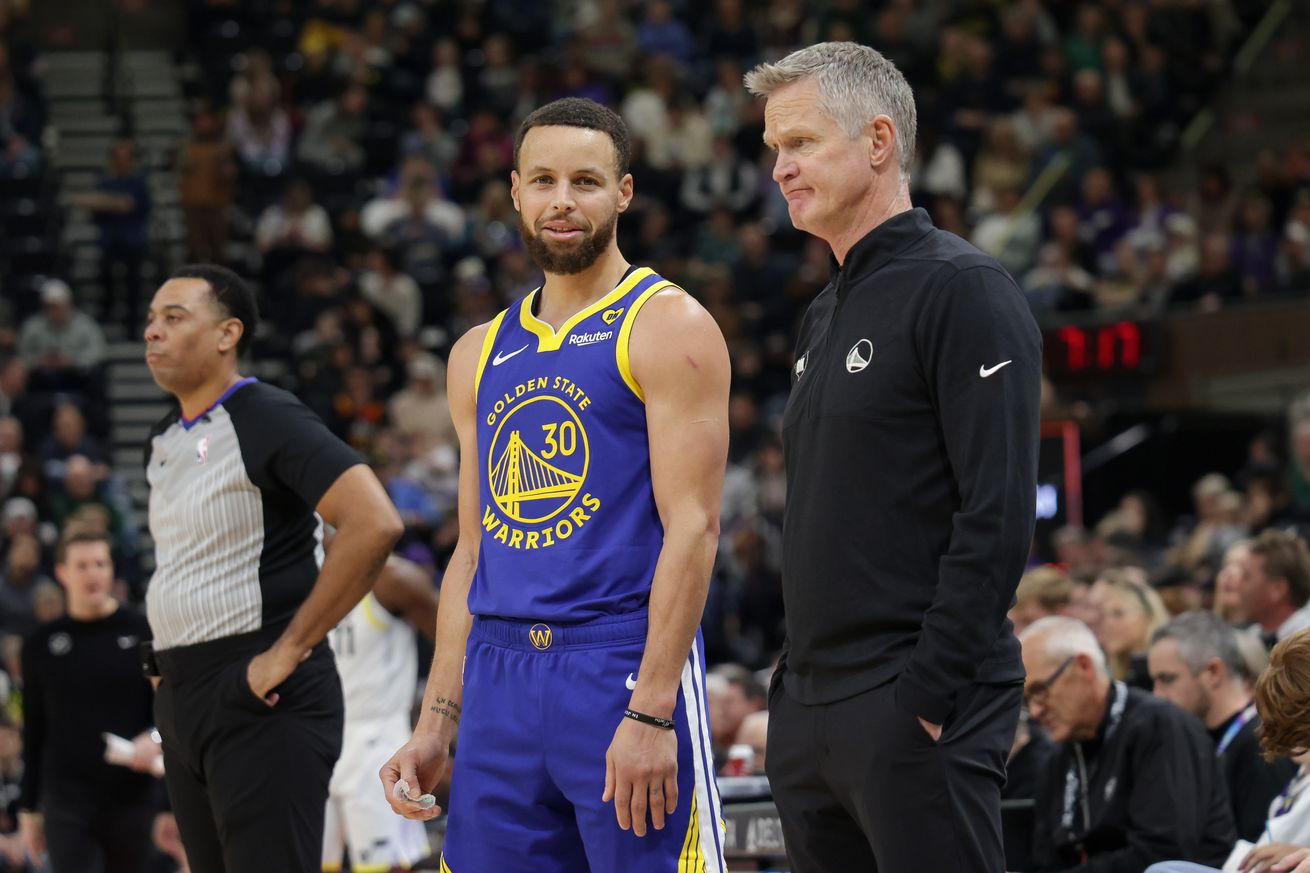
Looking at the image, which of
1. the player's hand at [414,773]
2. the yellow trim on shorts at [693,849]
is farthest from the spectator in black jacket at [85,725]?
the yellow trim on shorts at [693,849]

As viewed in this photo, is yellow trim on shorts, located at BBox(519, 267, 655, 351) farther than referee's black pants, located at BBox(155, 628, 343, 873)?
No

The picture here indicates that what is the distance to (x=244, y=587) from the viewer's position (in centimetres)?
507

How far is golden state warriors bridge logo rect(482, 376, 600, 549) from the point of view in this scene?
3.90 m

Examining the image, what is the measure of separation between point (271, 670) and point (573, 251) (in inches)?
63.1

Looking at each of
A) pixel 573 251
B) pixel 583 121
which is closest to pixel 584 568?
pixel 573 251

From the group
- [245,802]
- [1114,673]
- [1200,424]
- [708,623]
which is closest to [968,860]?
[245,802]

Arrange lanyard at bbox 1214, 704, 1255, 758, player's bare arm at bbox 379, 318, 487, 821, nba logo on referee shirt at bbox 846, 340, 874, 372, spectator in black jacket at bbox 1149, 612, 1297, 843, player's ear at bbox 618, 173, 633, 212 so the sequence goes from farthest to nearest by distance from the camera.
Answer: spectator in black jacket at bbox 1149, 612, 1297, 843 < lanyard at bbox 1214, 704, 1255, 758 < player's ear at bbox 618, 173, 633, 212 < player's bare arm at bbox 379, 318, 487, 821 < nba logo on referee shirt at bbox 846, 340, 874, 372

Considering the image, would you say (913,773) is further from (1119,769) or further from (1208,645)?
(1208,645)

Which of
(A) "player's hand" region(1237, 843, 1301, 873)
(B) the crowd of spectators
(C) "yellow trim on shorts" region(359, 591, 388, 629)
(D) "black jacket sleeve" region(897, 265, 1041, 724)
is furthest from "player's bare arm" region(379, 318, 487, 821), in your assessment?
(B) the crowd of spectators

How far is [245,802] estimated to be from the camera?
487cm

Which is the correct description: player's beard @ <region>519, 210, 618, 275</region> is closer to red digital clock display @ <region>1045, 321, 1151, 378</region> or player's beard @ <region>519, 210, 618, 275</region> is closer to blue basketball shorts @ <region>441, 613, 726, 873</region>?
blue basketball shorts @ <region>441, 613, 726, 873</region>

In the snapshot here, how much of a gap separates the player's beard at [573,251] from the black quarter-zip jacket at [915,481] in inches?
26.6

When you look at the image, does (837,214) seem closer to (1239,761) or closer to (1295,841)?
(1295,841)

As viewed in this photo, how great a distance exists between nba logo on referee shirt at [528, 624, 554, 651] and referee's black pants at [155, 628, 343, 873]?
137cm
